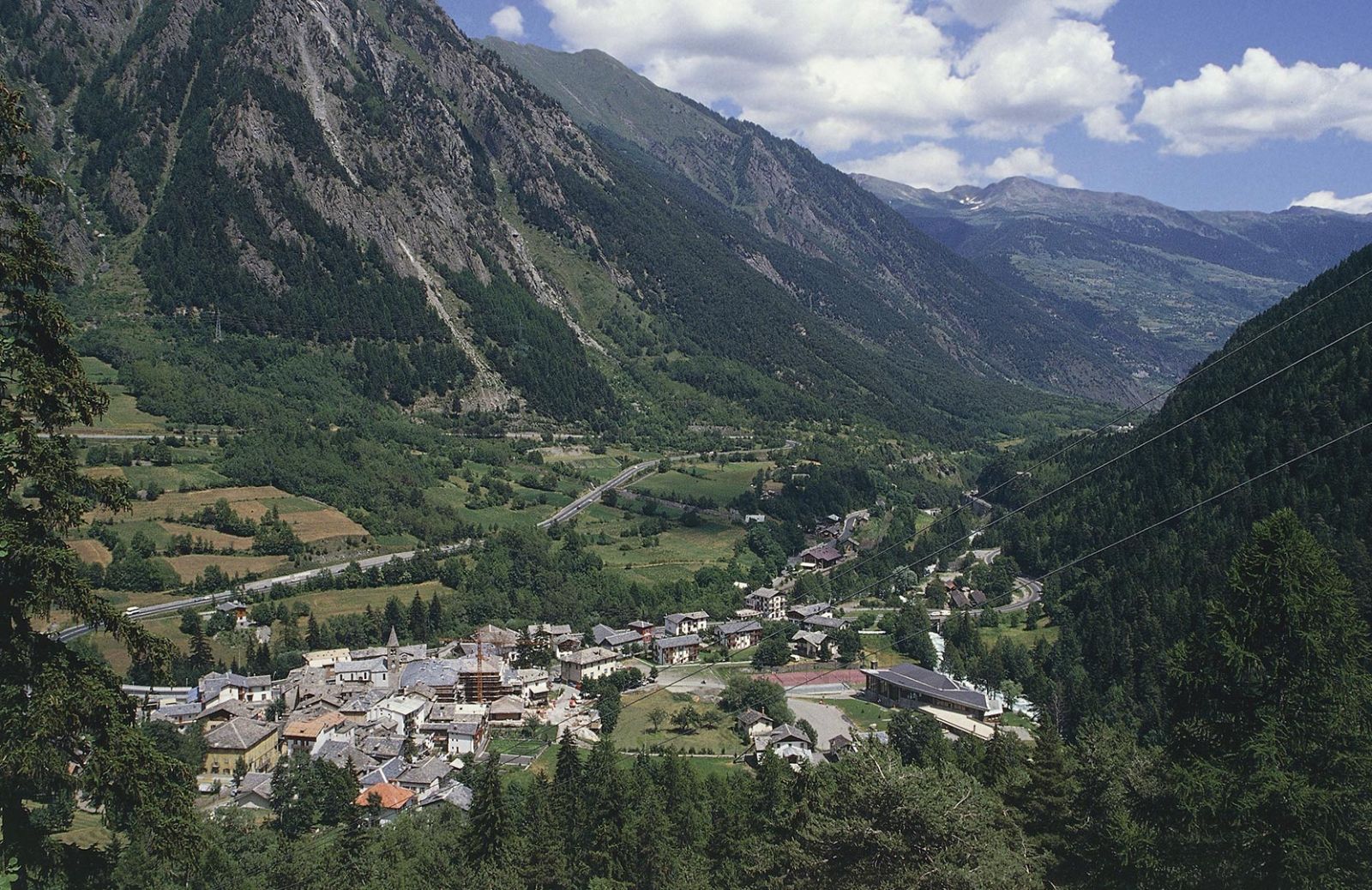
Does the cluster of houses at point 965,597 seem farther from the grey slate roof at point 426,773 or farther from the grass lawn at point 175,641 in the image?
the grass lawn at point 175,641

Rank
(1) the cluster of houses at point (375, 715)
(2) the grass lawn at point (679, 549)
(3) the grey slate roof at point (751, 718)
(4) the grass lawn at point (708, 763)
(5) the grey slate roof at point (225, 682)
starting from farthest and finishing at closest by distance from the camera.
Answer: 1. (2) the grass lawn at point (679, 549)
2. (5) the grey slate roof at point (225, 682)
3. (3) the grey slate roof at point (751, 718)
4. (4) the grass lawn at point (708, 763)
5. (1) the cluster of houses at point (375, 715)

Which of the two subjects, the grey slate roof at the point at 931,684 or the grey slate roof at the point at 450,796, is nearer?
the grey slate roof at the point at 450,796

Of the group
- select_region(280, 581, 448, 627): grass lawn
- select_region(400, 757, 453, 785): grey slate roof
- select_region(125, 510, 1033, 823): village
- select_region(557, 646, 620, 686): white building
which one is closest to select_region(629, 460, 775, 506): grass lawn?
select_region(125, 510, 1033, 823): village

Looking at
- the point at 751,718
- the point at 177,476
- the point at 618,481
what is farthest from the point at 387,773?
the point at 618,481

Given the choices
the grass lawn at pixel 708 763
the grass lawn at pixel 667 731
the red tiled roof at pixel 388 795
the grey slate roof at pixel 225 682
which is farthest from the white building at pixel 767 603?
the red tiled roof at pixel 388 795

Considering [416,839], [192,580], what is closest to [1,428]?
[416,839]

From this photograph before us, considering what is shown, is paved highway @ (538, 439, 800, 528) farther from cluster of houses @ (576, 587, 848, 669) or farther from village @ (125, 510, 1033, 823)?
village @ (125, 510, 1033, 823)
